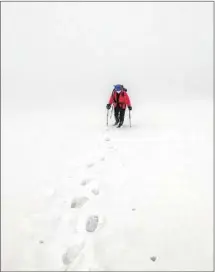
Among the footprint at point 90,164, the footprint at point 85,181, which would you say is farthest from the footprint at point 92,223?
the footprint at point 90,164

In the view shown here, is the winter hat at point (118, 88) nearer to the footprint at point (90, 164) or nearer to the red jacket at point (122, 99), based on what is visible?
the red jacket at point (122, 99)

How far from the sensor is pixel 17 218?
224 inches

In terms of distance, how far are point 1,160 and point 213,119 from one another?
A: 9.28 metres

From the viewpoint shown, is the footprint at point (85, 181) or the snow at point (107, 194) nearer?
the snow at point (107, 194)

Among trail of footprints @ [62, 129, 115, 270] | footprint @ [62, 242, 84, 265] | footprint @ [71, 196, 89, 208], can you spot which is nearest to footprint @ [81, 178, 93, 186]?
trail of footprints @ [62, 129, 115, 270]

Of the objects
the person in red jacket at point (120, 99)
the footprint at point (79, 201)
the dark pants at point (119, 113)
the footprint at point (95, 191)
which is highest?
the person in red jacket at point (120, 99)

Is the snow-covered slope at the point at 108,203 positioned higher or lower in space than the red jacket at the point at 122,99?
lower

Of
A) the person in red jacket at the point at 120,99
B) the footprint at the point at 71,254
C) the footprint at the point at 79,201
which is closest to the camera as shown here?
the footprint at the point at 71,254

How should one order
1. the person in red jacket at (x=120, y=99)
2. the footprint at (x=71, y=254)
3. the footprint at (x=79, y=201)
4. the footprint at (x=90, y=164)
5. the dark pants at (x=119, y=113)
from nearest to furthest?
1. the footprint at (x=71, y=254)
2. the footprint at (x=79, y=201)
3. the footprint at (x=90, y=164)
4. the person in red jacket at (x=120, y=99)
5. the dark pants at (x=119, y=113)

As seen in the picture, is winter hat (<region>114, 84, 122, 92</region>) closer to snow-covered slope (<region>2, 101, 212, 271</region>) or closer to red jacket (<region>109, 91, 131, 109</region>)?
red jacket (<region>109, 91, 131, 109</region>)

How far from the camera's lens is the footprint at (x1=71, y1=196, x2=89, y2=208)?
620 cm

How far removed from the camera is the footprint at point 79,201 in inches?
244

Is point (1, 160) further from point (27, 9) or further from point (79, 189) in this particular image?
point (27, 9)

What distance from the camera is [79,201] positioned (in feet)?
20.7
